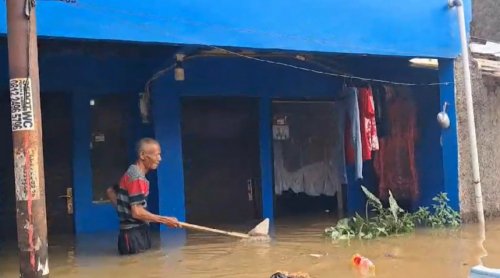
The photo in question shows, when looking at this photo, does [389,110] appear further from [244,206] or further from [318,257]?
[318,257]

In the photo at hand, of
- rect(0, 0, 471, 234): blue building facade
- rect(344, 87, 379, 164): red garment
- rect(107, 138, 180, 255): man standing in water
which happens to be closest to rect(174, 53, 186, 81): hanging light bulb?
rect(0, 0, 471, 234): blue building facade

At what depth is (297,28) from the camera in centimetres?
767

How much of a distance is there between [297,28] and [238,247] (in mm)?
2700

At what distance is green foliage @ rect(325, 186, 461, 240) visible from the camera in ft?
26.6

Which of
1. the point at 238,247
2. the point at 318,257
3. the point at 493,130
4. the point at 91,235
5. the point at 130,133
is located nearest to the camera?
the point at 318,257

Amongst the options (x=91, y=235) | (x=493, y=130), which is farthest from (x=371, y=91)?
(x=91, y=235)

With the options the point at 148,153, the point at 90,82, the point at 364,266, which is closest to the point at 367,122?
the point at 364,266

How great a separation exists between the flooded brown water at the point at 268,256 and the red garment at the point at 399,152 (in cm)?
159

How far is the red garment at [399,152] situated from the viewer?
32.3 ft

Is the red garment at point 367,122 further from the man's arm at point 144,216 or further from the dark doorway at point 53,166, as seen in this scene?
the dark doorway at point 53,166

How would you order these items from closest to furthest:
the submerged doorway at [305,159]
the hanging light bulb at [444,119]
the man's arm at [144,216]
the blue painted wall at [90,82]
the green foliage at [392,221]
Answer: the man's arm at [144,216] → the green foliage at [392,221] → the blue painted wall at [90,82] → the hanging light bulb at [444,119] → the submerged doorway at [305,159]

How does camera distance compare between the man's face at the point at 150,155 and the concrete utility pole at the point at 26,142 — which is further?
the man's face at the point at 150,155

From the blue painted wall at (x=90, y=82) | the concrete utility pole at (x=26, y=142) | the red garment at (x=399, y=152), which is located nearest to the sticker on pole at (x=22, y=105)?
the concrete utility pole at (x=26, y=142)

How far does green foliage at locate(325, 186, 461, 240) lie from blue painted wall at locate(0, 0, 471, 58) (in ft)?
6.80
